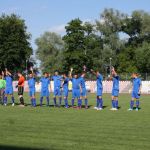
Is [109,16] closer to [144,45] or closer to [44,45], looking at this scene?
[144,45]

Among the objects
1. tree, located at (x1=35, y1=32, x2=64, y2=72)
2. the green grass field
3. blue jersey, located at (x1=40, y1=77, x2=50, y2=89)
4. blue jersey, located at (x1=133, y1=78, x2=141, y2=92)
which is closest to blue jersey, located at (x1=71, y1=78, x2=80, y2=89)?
blue jersey, located at (x1=40, y1=77, x2=50, y2=89)

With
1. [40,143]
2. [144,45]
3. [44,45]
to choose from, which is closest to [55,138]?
[40,143]

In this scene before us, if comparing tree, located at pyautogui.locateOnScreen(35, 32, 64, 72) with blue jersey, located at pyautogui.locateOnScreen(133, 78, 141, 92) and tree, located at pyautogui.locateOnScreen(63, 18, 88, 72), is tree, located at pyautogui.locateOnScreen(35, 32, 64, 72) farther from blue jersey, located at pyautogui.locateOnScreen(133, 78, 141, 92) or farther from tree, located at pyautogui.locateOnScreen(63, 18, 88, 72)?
blue jersey, located at pyautogui.locateOnScreen(133, 78, 141, 92)

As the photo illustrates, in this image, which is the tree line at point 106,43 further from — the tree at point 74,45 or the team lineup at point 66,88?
the team lineup at point 66,88

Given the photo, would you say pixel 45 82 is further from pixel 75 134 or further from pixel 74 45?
pixel 74 45

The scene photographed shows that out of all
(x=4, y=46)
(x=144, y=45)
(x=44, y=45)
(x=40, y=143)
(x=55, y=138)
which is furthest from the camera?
(x=44, y=45)

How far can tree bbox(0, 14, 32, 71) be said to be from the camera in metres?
89.3

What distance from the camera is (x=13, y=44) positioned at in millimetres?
90000

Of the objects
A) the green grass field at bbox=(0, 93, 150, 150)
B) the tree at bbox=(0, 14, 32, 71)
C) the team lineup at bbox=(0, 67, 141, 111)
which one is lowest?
the green grass field at bbox=(0, 93, 150, 150)

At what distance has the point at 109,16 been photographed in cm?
10200

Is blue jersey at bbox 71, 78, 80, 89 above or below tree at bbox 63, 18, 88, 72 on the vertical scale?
below

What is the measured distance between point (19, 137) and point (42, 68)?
110524 mm

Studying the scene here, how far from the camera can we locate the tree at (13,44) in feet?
293

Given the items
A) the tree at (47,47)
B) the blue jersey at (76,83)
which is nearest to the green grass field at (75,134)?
the blue jersey at (76,83)
